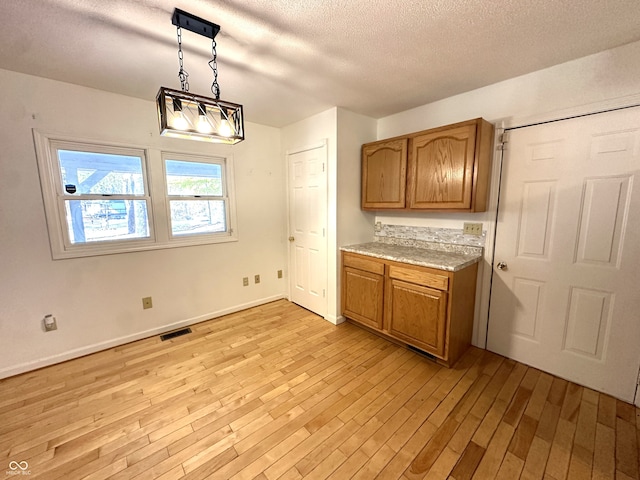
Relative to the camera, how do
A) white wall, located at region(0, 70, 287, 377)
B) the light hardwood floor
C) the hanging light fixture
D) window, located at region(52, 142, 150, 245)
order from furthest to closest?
window, located at region(52, 142, 150, 245)
white wall, located at region(0, 70, 287, 377)
the light hardwood floor
the hanging light fixture

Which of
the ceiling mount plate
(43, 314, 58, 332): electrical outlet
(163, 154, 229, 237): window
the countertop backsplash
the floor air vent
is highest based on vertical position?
the ceiling mount plate

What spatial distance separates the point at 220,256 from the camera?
124 inches

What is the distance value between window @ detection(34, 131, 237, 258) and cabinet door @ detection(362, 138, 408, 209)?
160 centimetres

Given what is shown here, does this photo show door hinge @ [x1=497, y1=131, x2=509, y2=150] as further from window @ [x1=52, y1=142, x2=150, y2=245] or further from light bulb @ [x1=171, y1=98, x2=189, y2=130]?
window @ [x1=52, y1=142, x2=150, y2=245]

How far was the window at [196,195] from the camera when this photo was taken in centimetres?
279

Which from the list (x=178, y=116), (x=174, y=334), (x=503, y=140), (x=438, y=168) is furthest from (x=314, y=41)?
(x=174, y=334)

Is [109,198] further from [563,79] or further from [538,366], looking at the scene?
[538,366]

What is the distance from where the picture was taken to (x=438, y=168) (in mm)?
2330

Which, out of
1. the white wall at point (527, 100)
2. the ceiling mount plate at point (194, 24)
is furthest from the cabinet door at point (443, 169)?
the ceiling mount plate at point (194, 24)

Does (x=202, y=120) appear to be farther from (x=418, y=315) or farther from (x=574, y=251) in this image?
(x=574, y=251)

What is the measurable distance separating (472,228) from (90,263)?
3.53 m

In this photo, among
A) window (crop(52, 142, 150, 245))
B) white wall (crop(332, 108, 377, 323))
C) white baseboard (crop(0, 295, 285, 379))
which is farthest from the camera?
white wall (crop(332, 108, 377, 323))

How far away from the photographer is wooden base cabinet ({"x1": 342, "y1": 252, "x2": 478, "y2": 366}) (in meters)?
2.14

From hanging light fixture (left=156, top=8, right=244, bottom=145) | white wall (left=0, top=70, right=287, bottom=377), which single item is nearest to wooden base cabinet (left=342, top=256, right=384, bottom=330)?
white wall (left=0, top=70, right=287, bottom=377)
